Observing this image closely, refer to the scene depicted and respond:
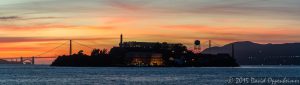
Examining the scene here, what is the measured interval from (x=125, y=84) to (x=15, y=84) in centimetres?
1870

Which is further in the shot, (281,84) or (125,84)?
(125,84)

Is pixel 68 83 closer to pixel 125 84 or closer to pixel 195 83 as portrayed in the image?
pixel 125 84

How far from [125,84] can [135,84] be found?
167 cm

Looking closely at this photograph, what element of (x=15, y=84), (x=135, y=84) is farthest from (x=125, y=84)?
(x=15, y=84)

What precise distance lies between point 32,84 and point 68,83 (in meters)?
6.14

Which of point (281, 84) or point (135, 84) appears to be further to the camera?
point (135, 84)

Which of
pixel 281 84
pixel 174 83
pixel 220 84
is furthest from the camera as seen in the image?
pixel 174 83

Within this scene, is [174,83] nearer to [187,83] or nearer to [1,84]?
[187,83]

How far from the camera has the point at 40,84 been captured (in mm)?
117812

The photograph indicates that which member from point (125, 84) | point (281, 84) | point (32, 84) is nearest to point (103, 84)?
point (125, 84)

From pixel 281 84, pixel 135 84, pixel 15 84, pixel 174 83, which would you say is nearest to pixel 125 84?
pixel 135 84

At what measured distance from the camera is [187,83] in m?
120

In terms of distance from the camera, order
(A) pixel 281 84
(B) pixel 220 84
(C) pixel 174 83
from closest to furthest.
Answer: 1. (A) pixel 281 84
2. (B) pixel 220 84
3. (C) pixel 174 83

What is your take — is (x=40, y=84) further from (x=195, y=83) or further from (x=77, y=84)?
(x=195, y=83)
